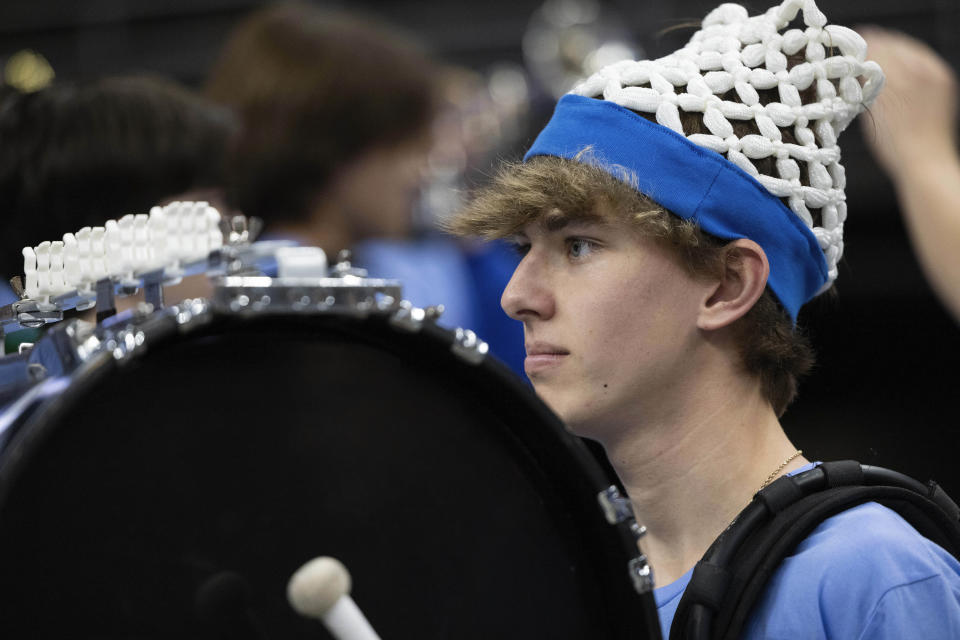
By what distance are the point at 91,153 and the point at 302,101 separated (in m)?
1.01

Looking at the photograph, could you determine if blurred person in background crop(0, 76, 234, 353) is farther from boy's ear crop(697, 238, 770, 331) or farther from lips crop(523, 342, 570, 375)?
boy's ear crop(697, 238, 770, 331)

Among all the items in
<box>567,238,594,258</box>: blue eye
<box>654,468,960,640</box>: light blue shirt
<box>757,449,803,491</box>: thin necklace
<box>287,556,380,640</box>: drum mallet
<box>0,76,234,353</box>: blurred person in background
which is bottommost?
<box>654,468,960,640</box>: light blue shirt

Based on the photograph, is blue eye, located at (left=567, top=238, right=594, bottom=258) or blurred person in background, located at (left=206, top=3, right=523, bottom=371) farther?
blurred person in background, located at (left=206, top=3, right=523, bottom=371)

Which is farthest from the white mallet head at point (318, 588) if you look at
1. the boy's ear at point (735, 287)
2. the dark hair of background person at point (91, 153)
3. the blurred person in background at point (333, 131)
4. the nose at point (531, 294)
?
the blurred person in background at point (333, 131)

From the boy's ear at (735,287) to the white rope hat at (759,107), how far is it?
0.06 feet

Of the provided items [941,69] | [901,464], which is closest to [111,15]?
[941,69]

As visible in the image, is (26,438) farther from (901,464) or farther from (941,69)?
(941,69)

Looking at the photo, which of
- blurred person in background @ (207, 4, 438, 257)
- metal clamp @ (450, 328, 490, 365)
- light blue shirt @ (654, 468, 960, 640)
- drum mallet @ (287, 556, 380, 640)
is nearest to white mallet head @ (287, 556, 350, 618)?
drum mallet @ (287, 556, 380, 640)

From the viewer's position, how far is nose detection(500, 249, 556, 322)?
46.6 inches

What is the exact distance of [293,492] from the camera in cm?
88

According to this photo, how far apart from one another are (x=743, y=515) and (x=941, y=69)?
3.23 ft

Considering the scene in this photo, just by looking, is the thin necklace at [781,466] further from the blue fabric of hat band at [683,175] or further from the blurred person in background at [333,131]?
the blurred person in background at [333,131]

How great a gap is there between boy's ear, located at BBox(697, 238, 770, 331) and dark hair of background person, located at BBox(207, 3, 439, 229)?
156 cm

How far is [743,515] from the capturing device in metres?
1.08
